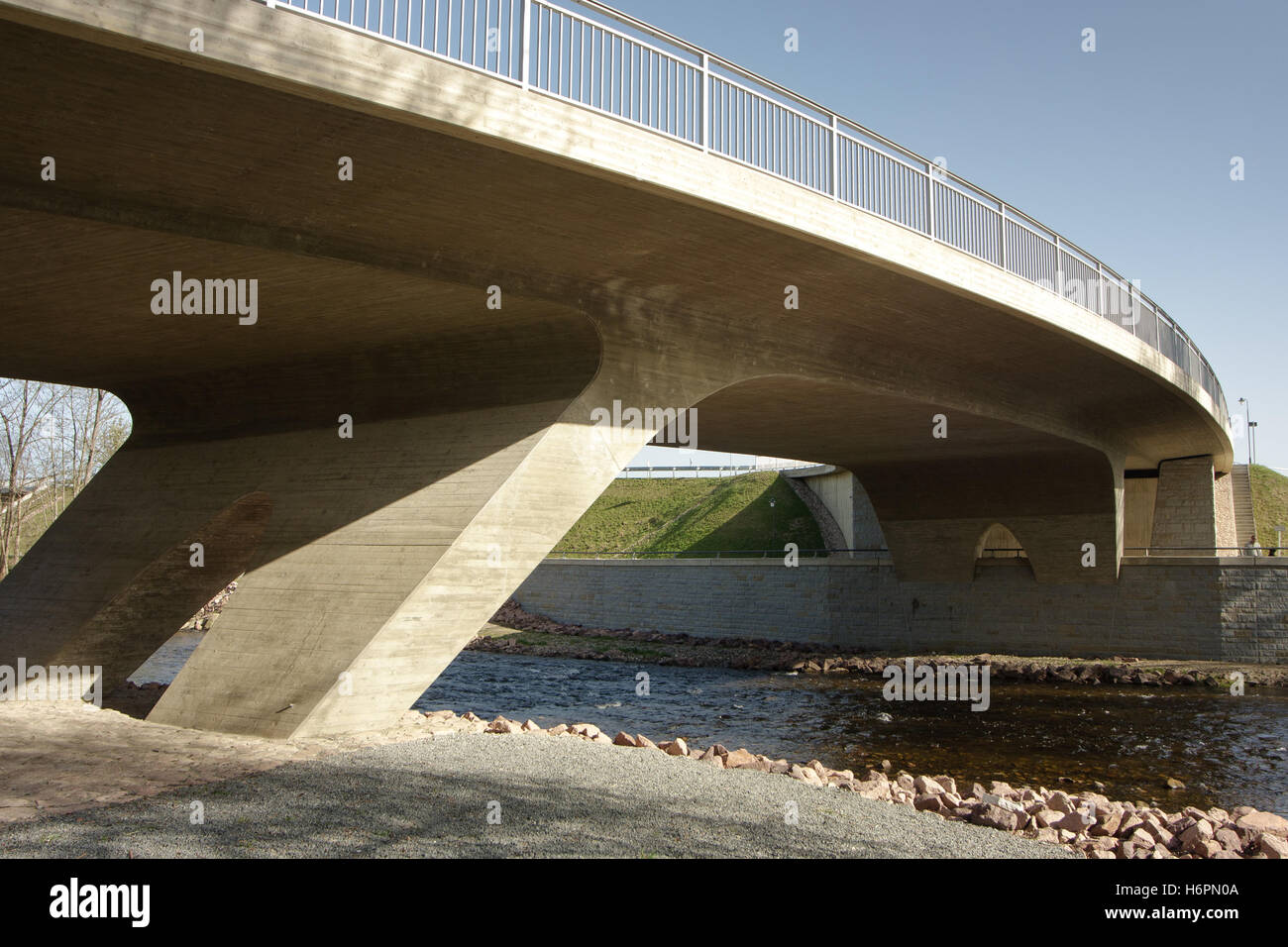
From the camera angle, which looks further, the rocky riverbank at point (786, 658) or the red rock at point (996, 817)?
the rocky riverbank at point (786, 658)

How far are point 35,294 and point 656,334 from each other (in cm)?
843

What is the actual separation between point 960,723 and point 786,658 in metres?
12.5

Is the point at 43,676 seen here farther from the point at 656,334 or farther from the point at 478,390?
the point at 656,334

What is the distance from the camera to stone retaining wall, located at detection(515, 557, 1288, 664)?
92.1 feet

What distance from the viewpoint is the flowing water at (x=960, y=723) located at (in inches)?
598

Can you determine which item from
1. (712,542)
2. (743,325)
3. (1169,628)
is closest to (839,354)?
(743,325)

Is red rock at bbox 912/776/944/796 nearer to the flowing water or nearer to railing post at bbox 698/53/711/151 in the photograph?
the flowing water

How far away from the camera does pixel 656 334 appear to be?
14430 millimetres

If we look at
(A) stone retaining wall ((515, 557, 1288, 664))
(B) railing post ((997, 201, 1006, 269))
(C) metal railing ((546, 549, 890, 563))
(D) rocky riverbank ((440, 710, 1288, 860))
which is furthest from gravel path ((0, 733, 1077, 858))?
(C) metal railing ((546, 549, 890, 563))

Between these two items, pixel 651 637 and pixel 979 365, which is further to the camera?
pixel 651 637

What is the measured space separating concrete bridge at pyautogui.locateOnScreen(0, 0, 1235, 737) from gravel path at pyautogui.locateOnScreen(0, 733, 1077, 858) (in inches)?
110

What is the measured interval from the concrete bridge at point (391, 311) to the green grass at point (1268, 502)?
3046cm

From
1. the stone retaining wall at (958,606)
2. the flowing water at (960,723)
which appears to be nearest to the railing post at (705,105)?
the flowing water at (960,723)

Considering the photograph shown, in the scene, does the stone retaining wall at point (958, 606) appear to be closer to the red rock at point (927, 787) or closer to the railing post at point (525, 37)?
the red rock at point (927, 787)
